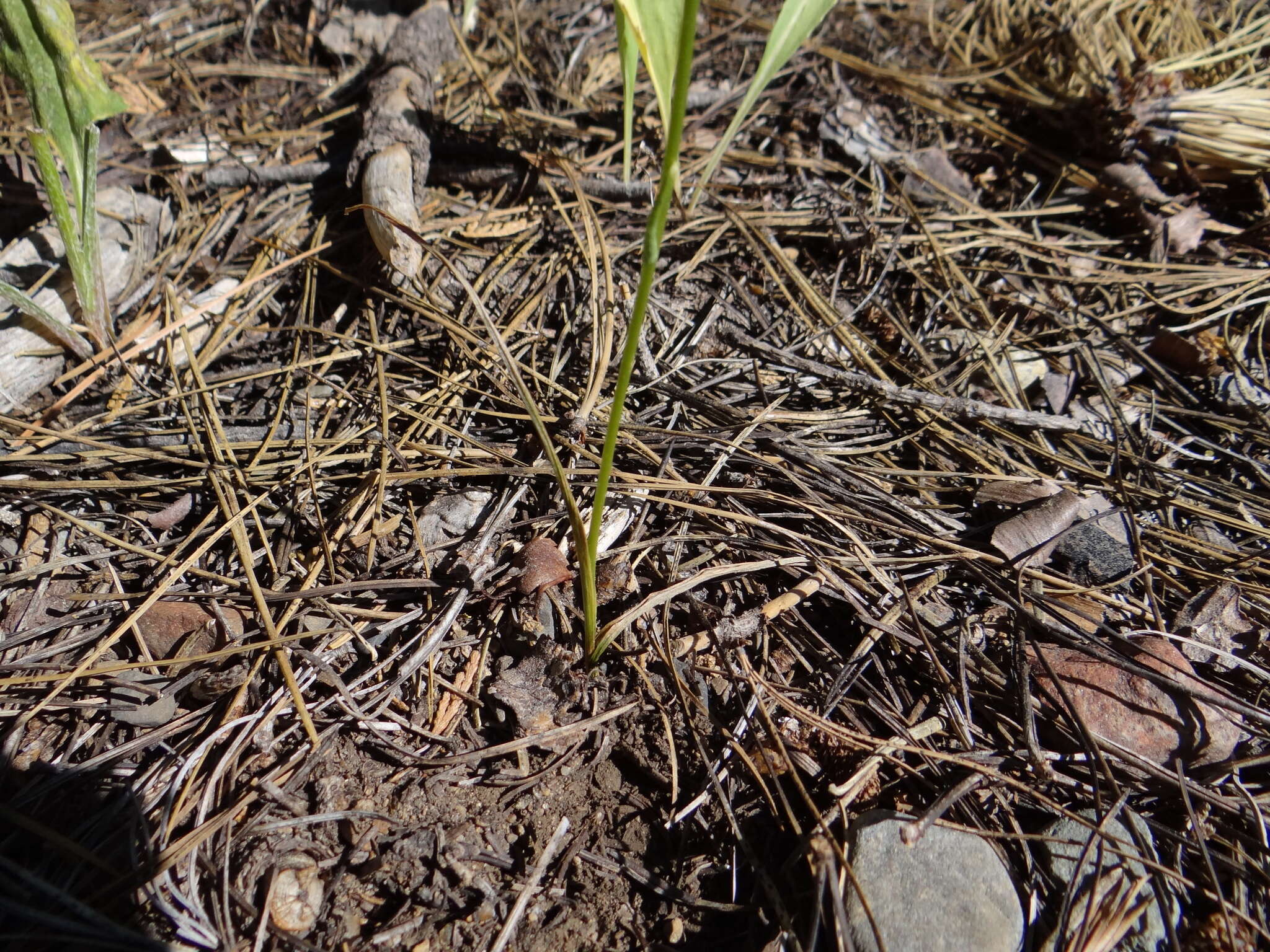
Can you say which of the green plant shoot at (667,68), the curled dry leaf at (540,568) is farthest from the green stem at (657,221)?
the curled dry leaf at (540,568)

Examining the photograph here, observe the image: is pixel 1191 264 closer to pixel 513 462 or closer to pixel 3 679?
pixel 513 462

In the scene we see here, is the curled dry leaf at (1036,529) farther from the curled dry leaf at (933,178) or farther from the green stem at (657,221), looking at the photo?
the curled dry leaf at (933,178)

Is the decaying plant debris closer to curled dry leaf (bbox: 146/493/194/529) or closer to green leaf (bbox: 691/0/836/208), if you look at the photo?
curled dry leaf (bbox: 146/493/194/529)

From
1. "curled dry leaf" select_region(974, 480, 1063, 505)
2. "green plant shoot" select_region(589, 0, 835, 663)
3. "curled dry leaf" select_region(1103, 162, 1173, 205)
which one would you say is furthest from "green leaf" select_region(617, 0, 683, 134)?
"curled dry leaf" select_region(1103, 162, 1173, 205)

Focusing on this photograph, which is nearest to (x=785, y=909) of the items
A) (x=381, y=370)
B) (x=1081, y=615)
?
(x=1081, y=615)

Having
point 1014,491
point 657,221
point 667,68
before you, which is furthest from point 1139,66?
point 657,221
